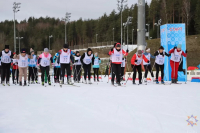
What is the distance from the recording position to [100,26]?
10856cm

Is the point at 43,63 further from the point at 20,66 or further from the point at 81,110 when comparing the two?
the point at 81,110

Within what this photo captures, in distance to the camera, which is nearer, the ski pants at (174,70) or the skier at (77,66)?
the ski pants at (174,70)

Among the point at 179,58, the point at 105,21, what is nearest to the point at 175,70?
the point at 179,58

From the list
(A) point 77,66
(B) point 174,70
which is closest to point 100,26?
(A) point 77,66

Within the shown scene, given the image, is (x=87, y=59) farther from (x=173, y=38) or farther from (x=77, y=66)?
(x=173, y=38)

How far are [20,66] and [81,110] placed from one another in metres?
8.68

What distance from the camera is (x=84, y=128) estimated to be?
464 centimetres

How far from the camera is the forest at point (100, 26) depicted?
71938 millimetres

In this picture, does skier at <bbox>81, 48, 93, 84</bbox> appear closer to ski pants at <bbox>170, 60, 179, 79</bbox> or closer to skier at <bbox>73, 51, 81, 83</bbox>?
skier at <bbox>73, 51, 81, 83</bbox>

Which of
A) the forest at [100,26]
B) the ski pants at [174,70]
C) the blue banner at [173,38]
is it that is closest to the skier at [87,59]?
the ski pants at [174,70]

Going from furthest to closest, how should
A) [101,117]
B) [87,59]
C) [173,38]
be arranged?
[173,38], [87,59], [101,117]

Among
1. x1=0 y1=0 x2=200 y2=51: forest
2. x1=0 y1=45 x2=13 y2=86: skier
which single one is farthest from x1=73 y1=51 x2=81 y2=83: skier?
x1=0 y1=0 x2=200 y2=51: forest

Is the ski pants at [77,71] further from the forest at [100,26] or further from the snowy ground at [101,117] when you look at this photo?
the forest at [100,26]

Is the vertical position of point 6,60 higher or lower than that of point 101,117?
higher
